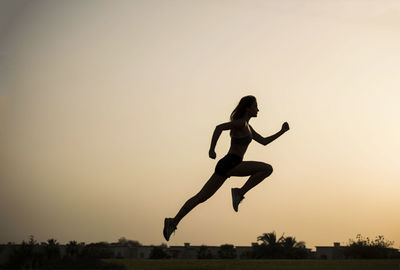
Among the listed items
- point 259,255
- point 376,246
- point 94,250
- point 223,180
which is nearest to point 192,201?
point 223,180

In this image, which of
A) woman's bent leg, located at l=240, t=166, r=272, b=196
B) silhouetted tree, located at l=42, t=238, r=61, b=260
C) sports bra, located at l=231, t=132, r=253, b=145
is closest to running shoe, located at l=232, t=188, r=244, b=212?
woman's bent leg, located at l=240, t=166, r=272, b=196

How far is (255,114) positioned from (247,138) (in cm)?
51

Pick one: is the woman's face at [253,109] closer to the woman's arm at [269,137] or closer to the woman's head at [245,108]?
the woman's head at [245,108]

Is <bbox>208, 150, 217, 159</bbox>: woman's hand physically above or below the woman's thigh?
above

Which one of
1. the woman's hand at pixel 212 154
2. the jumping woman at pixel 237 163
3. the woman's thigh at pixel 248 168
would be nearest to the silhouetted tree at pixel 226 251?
the jumping woman at pixel 237 163

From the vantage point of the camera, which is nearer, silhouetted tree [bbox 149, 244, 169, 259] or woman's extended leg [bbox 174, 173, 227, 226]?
woman's extended leg [bbox 174, 173, 227, 226]

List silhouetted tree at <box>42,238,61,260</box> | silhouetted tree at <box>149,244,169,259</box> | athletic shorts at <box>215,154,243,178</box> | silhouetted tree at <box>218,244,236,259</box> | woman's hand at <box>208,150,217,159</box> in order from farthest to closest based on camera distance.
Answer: silhouetted tree at <box>218,244,236,259</box> → silhouetted tree at <box>149,244,169,259</box> → silhouetted tree at <box>42,238,61,260</box> → athletic shorts at <box>215,154,243,178</box> → woman's hand at <box>208,150,217,159</box>

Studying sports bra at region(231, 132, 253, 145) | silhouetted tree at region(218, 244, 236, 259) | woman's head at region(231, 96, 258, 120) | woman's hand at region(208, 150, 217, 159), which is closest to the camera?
woman's hand at region(208, 150, 217, 159)

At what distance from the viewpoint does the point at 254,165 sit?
31.4 ft

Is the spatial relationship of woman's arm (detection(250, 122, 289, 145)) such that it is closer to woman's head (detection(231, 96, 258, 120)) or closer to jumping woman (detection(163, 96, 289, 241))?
jumping woman (detection(163, 96, 289, 241))

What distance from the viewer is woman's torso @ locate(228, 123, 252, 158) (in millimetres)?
9492

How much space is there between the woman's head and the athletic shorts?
0.75 m

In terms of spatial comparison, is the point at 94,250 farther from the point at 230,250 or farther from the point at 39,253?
the point at 230,250

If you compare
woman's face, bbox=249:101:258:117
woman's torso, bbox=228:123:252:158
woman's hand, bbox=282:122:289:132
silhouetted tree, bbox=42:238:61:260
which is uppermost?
woman's face, bbox=249:101:258:117
